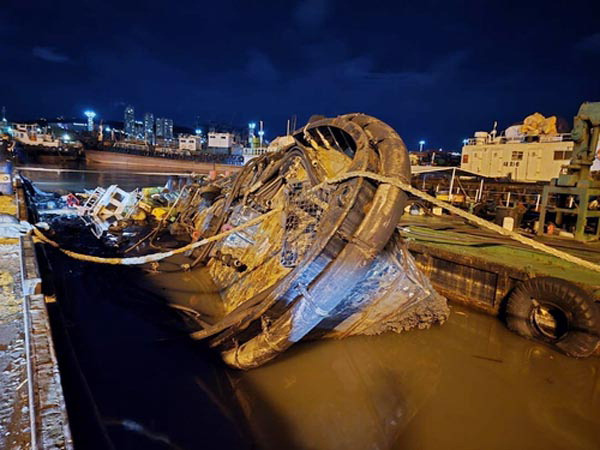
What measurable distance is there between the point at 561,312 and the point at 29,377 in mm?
6658

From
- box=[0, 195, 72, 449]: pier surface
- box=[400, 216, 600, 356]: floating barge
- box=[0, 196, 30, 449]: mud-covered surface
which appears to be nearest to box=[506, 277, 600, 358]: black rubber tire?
box=[400, 216, 600, 356]: floating barge

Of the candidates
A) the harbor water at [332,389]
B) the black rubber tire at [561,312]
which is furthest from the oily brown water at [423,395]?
the black rubber tire at [561,312]

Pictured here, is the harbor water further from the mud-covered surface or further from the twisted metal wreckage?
the twisted metal wreckage

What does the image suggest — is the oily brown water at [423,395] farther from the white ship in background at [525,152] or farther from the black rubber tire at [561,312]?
the white ship in background at [525,152]

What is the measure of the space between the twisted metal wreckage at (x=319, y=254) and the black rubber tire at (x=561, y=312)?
55.0 inches

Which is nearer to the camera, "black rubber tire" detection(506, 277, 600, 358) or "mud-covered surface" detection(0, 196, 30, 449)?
"mud-covered surface" detection(0, 196, 30, 449)

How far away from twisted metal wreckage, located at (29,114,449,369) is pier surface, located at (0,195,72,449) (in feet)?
4.11

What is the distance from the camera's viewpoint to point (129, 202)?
39.5ft

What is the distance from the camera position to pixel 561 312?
534cm

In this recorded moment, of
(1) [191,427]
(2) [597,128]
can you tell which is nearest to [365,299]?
(1) [191,427]

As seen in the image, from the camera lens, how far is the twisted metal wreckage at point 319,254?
3.51 metres

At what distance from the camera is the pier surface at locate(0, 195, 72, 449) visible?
1555 mm

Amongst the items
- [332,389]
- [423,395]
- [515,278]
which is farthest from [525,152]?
[332,389]

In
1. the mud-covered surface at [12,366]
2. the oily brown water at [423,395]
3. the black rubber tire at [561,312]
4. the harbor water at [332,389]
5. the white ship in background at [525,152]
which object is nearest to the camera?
the mud-covered surface at [12,366]
